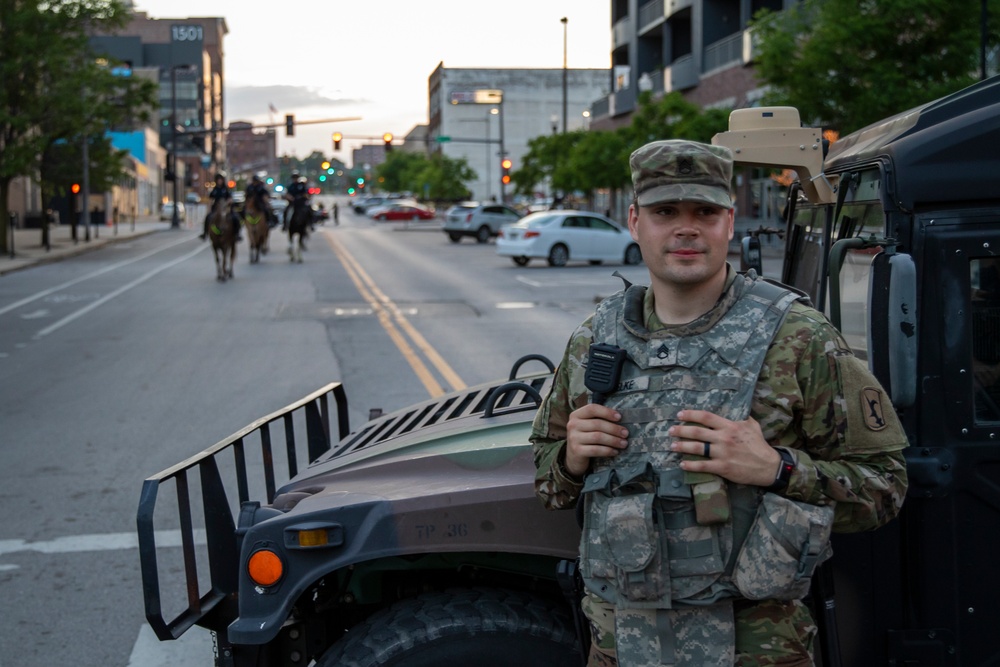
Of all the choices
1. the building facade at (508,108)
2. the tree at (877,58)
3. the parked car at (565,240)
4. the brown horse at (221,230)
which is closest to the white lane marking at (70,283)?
the brown horse at (221,230)

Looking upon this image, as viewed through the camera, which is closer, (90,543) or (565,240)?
(90,543)

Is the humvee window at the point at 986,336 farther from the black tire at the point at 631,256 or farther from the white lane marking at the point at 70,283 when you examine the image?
the black tire at the point at 631,256

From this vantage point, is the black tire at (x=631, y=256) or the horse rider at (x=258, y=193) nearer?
the horse rider at (x=258, y=193)

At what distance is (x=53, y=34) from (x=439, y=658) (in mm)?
38128

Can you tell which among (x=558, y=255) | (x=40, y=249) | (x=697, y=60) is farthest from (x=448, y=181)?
(x=558, y=255)

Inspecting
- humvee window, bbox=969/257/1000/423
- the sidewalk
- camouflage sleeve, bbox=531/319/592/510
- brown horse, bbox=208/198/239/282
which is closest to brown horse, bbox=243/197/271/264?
brown horse, bbox=208/198/239/282

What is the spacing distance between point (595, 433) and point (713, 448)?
25cm

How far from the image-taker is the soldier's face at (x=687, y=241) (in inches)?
101

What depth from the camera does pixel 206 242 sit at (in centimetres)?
5141

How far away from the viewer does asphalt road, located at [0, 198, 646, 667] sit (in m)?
5.89

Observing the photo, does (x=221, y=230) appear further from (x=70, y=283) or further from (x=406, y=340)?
(x=406, y=340)

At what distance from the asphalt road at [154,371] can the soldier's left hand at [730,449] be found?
341 centimetres

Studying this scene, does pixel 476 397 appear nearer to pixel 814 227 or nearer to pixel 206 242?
pixel 814 227

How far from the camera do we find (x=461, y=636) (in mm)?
3084
